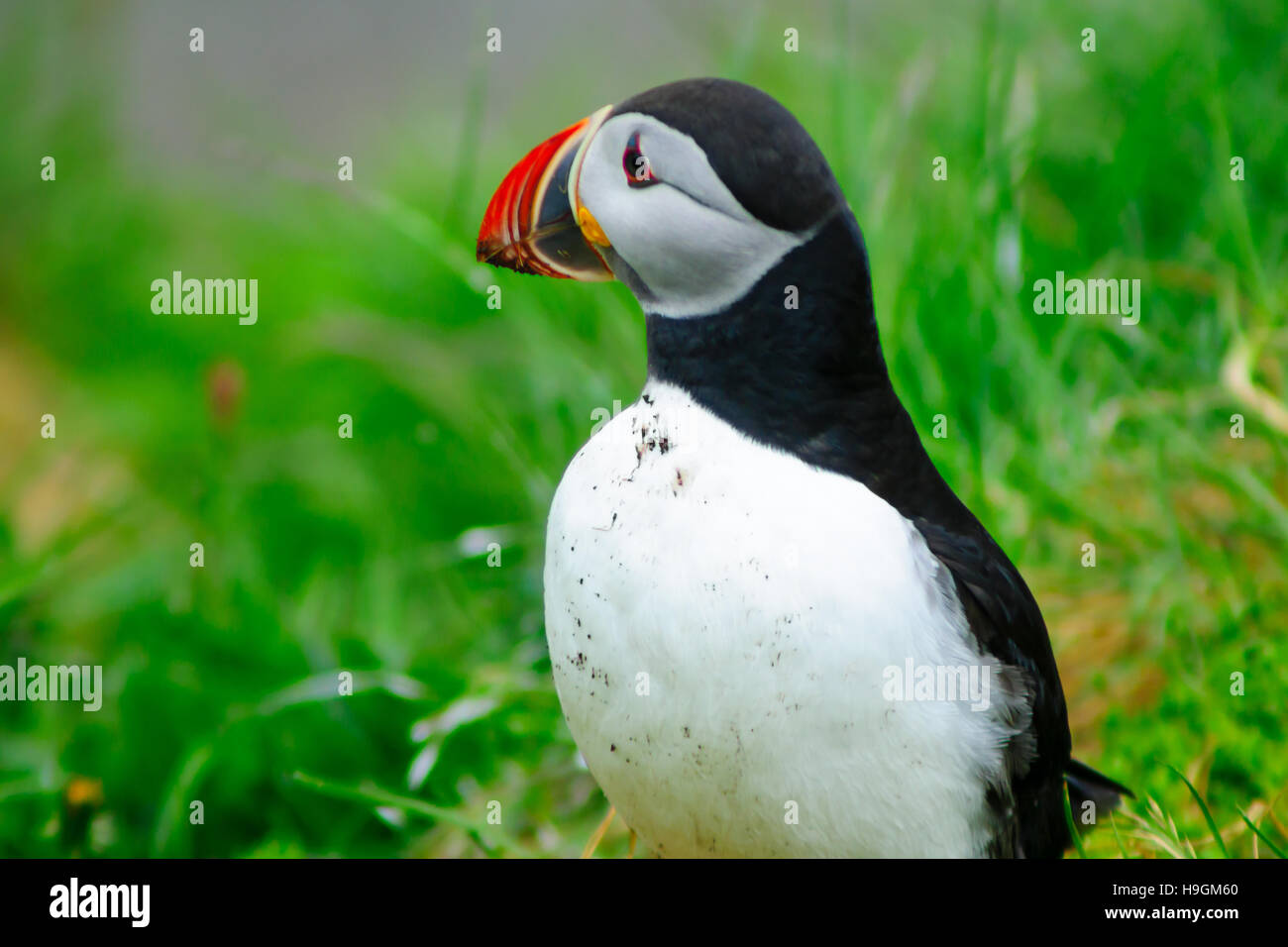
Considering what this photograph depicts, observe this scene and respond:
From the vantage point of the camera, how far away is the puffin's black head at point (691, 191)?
1.88 meters

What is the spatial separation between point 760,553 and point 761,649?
0.44 feet

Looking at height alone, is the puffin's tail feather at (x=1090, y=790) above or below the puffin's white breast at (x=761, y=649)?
below

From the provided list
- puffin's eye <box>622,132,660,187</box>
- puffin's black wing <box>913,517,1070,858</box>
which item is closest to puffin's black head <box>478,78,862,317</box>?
puffin's eye <box>622,132,660,187</box>

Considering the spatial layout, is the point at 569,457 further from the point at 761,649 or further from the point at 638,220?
the point at 761,649

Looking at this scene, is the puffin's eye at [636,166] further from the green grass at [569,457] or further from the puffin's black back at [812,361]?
the green grass at [569,457]

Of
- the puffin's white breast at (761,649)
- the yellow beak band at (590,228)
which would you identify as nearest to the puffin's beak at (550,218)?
the yellow beak band at (590,228)

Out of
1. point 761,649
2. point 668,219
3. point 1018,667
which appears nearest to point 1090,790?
point 1018,667

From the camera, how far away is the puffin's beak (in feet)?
6.69

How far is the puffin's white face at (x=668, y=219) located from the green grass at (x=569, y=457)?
3.69 feet

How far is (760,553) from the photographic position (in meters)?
1.85

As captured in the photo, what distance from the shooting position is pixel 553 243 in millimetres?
2086

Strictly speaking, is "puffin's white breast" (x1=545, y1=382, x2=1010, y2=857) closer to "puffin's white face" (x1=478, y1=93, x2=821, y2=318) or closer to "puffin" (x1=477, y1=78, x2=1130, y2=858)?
"puffin" (x1=477, y1=78, x2=1130, y2=858)

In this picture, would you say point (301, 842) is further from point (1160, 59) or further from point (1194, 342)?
point (1160, 59)
